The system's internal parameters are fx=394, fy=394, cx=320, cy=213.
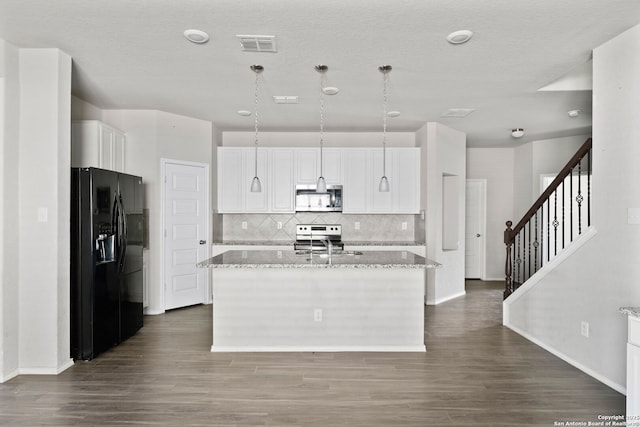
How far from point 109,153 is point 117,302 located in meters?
1.82

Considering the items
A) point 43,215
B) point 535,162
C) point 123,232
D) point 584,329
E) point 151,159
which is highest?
point 535,162

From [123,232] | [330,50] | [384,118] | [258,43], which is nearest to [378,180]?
[384,118]

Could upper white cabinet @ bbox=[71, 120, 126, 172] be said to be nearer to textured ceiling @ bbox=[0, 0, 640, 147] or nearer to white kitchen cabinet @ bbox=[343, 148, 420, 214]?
textured ceiling @ bbox=[0, 0, 640, 147]

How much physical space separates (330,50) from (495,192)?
224 inches

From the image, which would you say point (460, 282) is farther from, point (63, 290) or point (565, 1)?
point (63, 290)

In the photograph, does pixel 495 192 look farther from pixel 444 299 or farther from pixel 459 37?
pixel 459 37

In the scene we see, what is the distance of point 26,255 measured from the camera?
3.37 metres

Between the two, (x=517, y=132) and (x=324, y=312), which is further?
(x=517, y=132)

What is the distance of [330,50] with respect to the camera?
338 cm

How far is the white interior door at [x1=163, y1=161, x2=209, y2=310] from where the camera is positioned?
5.46 metres

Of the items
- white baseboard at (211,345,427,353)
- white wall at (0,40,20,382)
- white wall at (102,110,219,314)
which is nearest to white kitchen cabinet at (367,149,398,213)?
white baseboard at (211,345,427,353)

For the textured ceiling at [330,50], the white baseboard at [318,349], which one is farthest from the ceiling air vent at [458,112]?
the white baseboard at [318,349]

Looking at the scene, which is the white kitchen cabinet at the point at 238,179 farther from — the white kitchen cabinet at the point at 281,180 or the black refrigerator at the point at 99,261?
the black refrigerator at the point at 99,261

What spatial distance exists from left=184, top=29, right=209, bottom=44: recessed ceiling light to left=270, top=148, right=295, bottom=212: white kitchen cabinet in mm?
3120
